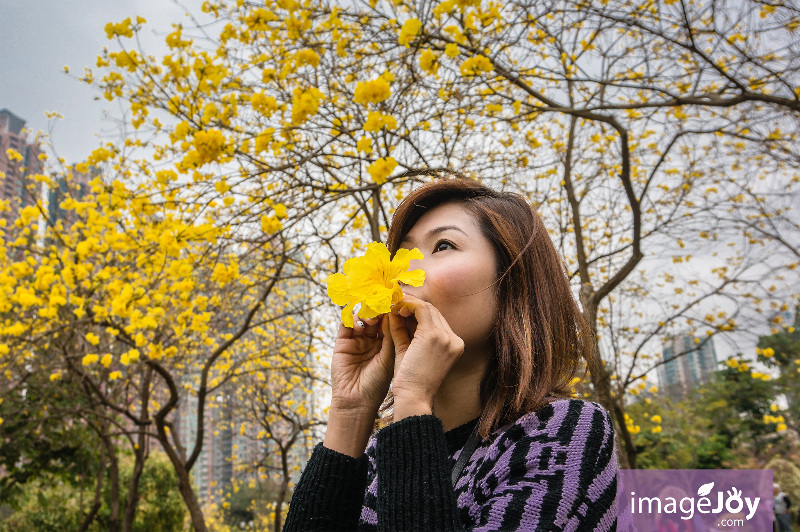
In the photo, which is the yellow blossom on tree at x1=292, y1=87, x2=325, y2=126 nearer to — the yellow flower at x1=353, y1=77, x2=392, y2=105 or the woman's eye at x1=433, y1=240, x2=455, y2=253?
the yellow flower at x1=353, y1=77, x2=392, y2=105

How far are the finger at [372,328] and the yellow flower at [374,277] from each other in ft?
0.47

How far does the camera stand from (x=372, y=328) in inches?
44.9

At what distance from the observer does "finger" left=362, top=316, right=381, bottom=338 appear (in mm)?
1091

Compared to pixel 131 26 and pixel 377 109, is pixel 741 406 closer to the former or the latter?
pixel 377 109

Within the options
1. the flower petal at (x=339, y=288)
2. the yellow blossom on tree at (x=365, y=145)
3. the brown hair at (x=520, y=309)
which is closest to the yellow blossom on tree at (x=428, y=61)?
the yellow blossom on tree at (x=365, y=145)

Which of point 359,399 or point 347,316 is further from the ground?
point 347,316

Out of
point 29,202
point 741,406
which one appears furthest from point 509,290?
point 741,406

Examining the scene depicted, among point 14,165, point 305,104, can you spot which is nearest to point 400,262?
point 305,104

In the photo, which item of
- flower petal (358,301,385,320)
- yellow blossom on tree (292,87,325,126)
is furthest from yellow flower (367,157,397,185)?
flower petal (358,301,385,320)

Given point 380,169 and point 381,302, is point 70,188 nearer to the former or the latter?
point 380,169

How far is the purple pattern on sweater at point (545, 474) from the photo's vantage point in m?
0.77

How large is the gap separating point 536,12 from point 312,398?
5966mm

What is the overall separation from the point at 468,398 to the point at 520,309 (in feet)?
0.70

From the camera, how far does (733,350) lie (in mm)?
5188
